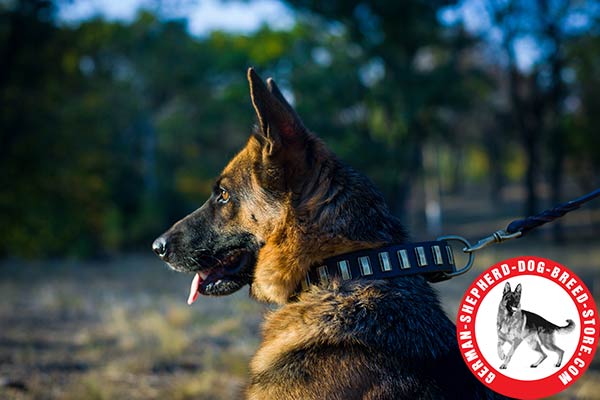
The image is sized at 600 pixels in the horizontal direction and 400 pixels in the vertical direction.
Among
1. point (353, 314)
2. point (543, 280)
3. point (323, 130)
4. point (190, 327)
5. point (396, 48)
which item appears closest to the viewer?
point (543, 280)

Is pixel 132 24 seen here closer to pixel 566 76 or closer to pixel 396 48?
pixel 396 48

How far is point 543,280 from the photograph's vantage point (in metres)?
2.27

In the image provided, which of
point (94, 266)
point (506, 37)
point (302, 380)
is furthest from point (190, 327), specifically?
point (506, 37)

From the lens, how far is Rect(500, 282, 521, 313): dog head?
7.52 ft

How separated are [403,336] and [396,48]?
2154 cm

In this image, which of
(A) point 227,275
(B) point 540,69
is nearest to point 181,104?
(B) point 540,69

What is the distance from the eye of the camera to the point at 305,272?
2.76 meters

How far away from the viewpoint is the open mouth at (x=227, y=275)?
3.10 m

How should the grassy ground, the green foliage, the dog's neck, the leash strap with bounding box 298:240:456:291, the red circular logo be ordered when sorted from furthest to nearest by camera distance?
the green foliage < the grassy ground < the dog's neck < the leash strap with bounding box 298:240:456:291 < the red circular logo

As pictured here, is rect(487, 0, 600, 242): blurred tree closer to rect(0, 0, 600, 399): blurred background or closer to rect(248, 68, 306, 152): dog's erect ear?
rect(0, 0, 600, 399): blurred background

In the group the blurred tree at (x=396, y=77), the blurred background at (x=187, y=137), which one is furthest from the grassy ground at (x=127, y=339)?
the blurred tree at (x=396, y=77)

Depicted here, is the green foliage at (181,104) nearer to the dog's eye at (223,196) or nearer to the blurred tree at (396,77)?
the blurred tree at (396,77)

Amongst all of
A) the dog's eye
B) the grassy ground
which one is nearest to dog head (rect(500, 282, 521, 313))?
the grassy ground

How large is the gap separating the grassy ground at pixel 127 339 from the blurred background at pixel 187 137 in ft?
0.12
